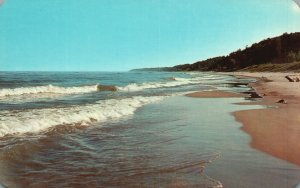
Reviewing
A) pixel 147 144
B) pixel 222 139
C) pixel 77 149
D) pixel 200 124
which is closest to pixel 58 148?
pixel 77 149

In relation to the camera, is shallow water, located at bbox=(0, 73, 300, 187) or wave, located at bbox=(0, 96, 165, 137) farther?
wave, located at bbox=(0, 96, 165, 137)

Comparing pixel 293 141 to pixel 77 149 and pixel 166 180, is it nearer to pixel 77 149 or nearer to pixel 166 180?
pixel 166 180

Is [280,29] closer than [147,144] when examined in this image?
Yes

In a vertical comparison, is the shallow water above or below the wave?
below

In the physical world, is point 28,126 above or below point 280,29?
below

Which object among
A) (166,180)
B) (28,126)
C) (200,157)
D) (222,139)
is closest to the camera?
(166,180)

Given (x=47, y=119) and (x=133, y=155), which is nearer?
(x=133, y=155)

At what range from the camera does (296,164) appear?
2850 millimetres

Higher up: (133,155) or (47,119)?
(47,119)

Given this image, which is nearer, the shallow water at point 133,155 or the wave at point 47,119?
the shallow water at point 133,155

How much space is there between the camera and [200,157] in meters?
3.15

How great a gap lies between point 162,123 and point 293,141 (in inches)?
80.7

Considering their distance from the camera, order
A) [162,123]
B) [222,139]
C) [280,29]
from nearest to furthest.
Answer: [280,29] → [222,139] → [162,123]

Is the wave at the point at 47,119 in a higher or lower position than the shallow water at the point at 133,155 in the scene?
higher
